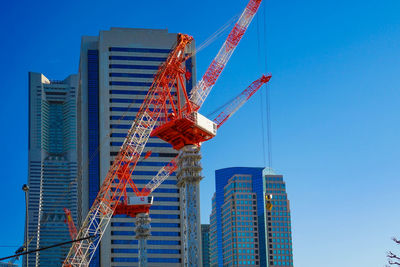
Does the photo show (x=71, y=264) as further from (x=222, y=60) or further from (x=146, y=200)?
(x=222, y=60)

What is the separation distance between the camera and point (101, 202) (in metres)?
143

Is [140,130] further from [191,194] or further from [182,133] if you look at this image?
[191,194]

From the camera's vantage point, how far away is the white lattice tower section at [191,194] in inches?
4163

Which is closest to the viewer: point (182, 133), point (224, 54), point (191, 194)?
point (191, 194)

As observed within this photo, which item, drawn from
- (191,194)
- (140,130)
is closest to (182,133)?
(191,194)

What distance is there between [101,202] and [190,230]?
1634 inches

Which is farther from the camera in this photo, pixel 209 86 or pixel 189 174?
pixel 209 86

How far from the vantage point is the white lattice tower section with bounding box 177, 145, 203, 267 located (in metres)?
106

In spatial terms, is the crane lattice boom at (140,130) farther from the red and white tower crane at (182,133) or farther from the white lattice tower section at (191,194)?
the white lattice tower section at (191,194)

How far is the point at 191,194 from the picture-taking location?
108 meters

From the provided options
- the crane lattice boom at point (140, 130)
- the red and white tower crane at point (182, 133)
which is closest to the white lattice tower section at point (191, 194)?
the red and white tower crane at point (182, 133)

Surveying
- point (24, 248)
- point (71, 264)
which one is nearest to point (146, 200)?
point (71, 264)

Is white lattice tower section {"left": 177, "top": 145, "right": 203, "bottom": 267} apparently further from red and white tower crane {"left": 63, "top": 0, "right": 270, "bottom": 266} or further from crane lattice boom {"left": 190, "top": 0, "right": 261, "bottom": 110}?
crane lattice boom {"left": 190, "top": 0, "right": 261, "bottom": 110}

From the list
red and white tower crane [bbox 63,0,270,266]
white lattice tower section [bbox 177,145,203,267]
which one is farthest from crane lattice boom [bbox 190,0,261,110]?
white lattice tower section [bbox 177,145,203,267]
